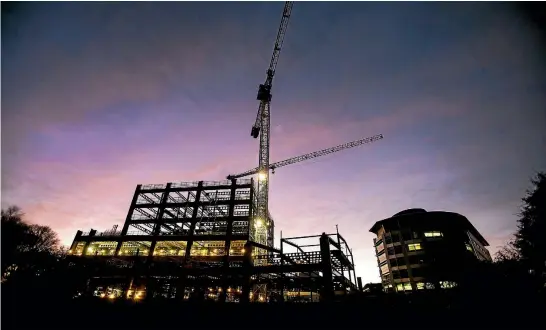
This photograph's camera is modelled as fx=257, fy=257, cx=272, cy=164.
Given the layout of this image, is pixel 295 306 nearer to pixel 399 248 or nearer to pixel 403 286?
pixel 403 286

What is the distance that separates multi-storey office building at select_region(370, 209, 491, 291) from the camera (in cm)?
6500

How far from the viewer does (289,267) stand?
987 inches

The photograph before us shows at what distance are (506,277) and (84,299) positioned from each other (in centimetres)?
3039

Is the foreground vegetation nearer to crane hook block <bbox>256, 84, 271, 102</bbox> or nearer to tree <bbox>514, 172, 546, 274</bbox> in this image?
tree <bbox>514, 172, 546, 274</bbox>

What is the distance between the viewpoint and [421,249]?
68812 mm

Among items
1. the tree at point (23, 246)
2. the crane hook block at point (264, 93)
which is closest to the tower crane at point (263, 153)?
the crane hook block at point (264, 93)

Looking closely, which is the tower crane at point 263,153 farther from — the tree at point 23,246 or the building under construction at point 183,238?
the tree at point 23,246

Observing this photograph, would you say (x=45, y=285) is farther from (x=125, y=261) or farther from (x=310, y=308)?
(x=125, y=261)

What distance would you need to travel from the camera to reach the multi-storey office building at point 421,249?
213 feet

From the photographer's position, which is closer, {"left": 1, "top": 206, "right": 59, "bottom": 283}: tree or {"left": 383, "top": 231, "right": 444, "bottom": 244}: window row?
{"left": 1, "top": 206, "right": 59, "bottom": 283}: tree

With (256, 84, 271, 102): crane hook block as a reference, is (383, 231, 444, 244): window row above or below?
below

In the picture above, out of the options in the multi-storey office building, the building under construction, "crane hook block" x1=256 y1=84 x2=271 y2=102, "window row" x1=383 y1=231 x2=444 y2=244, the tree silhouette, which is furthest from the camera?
"window row" x1=383 y1=231 x2=444 y2=244

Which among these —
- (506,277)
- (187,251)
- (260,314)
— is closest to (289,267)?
(260,314)

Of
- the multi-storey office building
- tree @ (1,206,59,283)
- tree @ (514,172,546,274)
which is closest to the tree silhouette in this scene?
tree @ (514,172,546,274)
